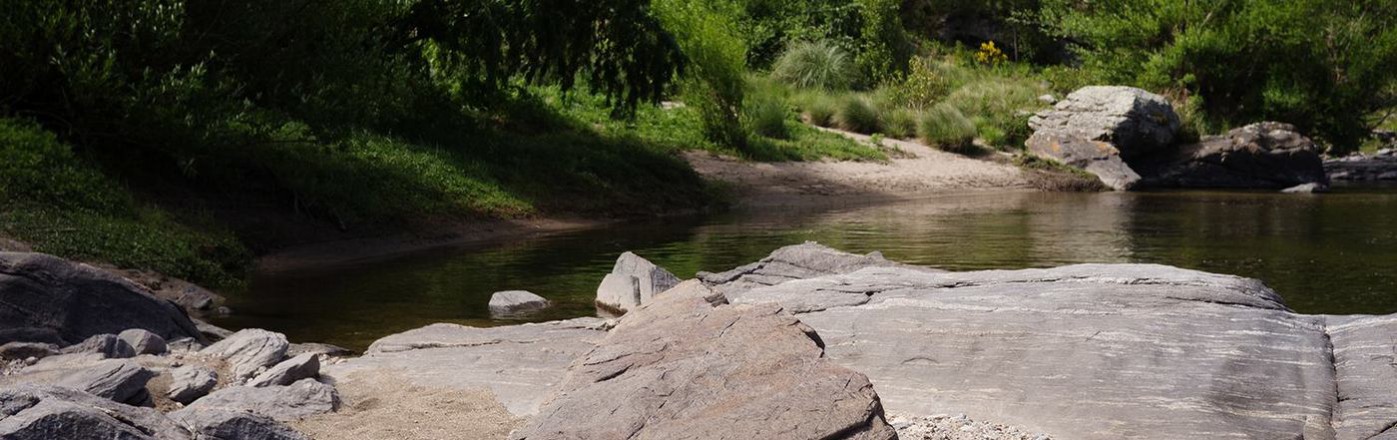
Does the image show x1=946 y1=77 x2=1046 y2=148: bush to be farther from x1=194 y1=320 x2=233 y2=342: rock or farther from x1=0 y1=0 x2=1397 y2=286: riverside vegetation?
x1=194 y1=320 x2=233 y2=342: rock

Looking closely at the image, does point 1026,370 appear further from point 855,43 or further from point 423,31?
point 855,43

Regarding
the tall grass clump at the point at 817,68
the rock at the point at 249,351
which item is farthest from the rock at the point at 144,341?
A: the tall grass clump at the point at 817,68

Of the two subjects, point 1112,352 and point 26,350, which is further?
point 26,350

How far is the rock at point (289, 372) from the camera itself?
6.60m

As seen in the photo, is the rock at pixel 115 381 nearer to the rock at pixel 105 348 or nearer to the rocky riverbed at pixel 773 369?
the rocky riverbed at pixel 773 369

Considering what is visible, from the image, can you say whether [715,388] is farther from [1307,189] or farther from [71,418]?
[1307,189]

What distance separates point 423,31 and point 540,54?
63.5 inches

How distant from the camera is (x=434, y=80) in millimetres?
19562

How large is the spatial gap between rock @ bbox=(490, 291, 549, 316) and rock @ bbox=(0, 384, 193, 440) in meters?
5.48

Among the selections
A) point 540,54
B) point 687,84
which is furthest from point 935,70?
point 540,54

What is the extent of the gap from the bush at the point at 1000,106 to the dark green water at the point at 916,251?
5.11 m

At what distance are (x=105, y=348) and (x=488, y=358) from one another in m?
1.95

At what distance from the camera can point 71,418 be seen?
4.61 meters

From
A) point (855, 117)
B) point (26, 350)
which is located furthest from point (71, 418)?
point (855, 117)
